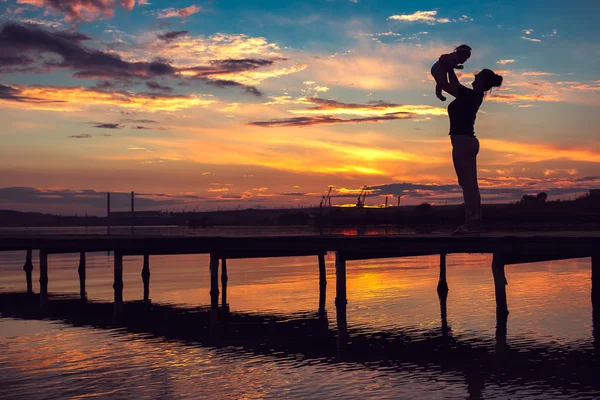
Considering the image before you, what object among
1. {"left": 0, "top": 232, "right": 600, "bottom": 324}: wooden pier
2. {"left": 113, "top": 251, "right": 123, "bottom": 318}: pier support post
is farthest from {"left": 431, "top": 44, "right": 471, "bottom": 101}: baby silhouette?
{"left": 113, "top": 251, "right": 123, "bottom": 318}: pier support post

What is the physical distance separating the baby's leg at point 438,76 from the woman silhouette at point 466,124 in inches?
8.1

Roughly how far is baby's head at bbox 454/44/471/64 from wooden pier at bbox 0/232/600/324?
6.68m

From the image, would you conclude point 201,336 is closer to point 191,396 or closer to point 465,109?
point 191,396

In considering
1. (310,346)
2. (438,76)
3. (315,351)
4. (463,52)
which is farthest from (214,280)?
(463,52)

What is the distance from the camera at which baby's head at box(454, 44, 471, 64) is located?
86.7 ft

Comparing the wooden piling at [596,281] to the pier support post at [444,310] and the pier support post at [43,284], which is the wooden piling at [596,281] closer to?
the pier support post at [444,310]

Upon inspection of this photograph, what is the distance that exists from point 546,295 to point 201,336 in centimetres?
2254

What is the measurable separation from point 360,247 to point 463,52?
10.6 m

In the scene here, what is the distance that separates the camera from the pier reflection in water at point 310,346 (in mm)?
19969

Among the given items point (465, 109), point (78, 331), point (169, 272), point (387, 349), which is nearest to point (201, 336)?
point (78, 331)

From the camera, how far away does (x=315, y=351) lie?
2556 cm

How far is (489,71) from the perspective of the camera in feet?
90.8

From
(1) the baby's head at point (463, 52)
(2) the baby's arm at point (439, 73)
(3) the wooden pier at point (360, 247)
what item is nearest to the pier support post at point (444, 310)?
(3) the wooden pier at point (360, 247)

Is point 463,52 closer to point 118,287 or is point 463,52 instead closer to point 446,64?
point 446,64
